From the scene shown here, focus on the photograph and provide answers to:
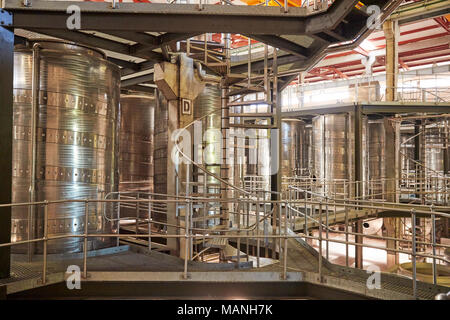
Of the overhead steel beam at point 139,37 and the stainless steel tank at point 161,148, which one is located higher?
the overhead steel beam at point 139,37

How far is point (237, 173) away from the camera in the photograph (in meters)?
11.6

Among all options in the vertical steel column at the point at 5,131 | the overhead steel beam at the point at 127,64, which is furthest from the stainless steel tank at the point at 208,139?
the vertical steel column at the point at 5,131

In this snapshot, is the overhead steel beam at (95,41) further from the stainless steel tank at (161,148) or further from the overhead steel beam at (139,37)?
the stainless steel tank at (161,148)

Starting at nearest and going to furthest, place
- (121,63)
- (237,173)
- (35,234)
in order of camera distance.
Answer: (35,234), (121,63), (237,173)

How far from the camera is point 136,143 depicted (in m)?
11.2

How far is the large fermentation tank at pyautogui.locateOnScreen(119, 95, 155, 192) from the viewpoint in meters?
11.1

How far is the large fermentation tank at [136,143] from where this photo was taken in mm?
11094

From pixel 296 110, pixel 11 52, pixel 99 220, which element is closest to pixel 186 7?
pixel 11 52

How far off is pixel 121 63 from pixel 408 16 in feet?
41.2

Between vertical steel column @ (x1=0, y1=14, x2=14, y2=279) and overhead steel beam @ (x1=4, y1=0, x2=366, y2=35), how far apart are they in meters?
0.35

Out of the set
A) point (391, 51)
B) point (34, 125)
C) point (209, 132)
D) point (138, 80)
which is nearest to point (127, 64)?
point (138, 80)

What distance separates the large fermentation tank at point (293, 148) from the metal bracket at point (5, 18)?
1395 centimetres
